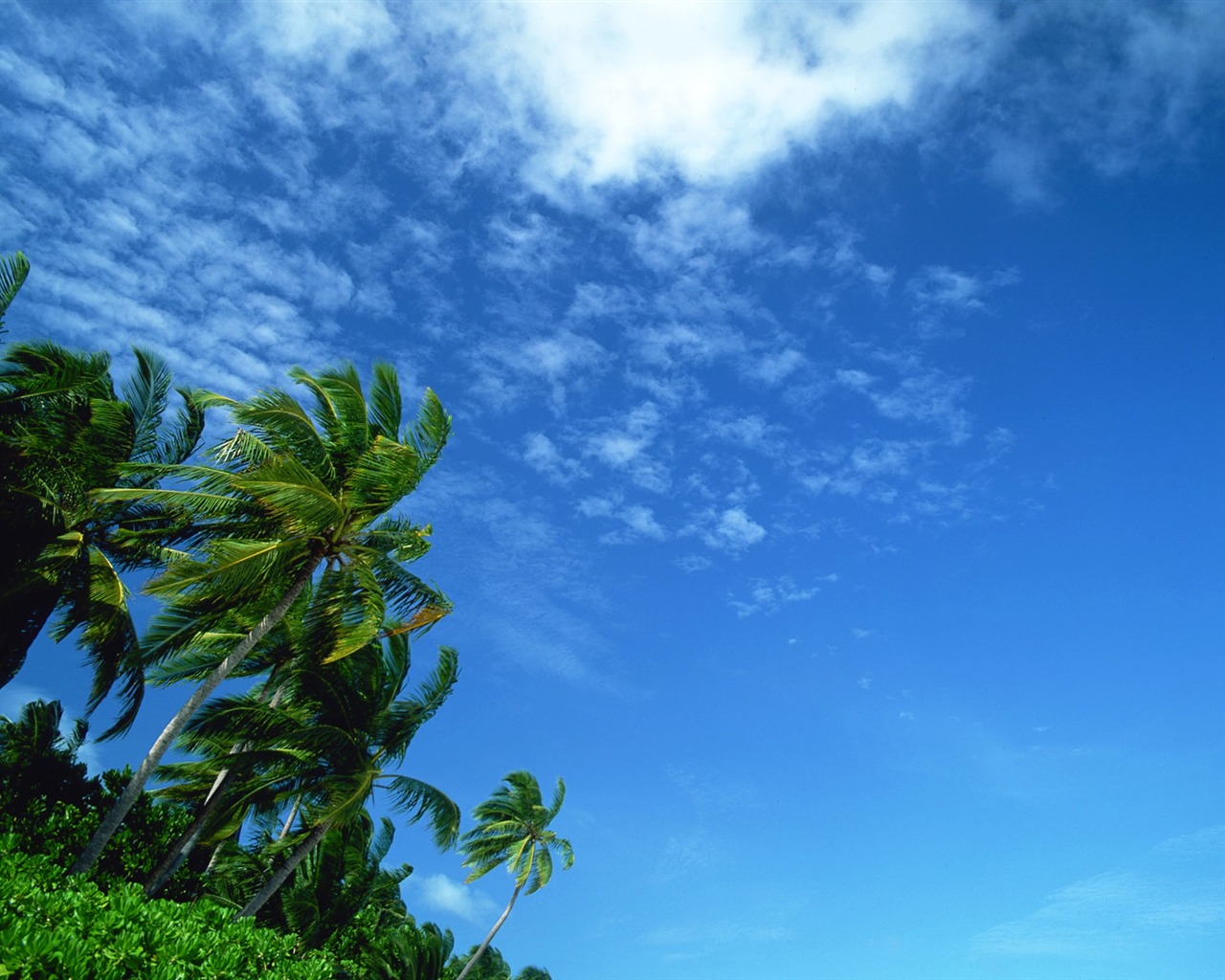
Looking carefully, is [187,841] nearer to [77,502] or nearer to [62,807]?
[62,807]

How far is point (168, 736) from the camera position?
1469 cm

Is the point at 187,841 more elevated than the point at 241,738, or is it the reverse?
the point at 241,738

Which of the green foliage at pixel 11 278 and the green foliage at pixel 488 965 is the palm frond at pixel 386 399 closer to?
the green foliage at pixel 11 278

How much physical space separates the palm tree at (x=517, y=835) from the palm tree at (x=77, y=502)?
856 inches

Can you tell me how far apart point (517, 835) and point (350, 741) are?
67.1 ft

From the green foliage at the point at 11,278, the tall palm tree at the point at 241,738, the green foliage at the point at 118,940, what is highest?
the green foliage at the point at 11,278

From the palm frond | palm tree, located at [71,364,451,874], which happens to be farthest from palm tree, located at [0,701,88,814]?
the palm frond

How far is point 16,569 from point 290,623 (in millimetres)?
5243

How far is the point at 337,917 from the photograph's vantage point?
76.1ft

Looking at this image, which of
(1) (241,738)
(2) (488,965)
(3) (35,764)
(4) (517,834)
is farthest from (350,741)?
(2) (488,965)

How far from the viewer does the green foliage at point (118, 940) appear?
754 cm

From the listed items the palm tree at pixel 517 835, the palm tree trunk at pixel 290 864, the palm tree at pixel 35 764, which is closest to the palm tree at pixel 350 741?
the palm tree trunk at pixel 290 864

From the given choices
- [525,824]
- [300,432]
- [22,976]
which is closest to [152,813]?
[300,432]

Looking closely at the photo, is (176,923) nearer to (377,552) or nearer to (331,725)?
(377,552)
